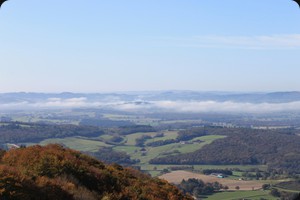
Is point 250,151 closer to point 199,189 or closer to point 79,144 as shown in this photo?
point 79,144

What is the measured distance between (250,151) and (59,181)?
321 ft

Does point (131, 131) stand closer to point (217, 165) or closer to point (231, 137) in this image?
point (231, 137)

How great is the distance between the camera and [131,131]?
130m

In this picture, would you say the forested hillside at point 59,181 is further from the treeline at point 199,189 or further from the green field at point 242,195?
the green field at point 242,195

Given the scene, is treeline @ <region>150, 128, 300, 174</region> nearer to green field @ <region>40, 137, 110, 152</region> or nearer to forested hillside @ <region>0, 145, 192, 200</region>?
green field @ <region>40, 137, 110, 152</region>

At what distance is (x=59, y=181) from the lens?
8.41 meters

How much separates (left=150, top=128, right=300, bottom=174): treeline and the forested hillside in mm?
65671

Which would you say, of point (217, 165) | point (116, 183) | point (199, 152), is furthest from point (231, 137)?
point (116, 183)

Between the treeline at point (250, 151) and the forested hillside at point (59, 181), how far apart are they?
65671 mm

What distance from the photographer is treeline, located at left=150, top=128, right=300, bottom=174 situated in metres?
83.2

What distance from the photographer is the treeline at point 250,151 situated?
8325 centimetres

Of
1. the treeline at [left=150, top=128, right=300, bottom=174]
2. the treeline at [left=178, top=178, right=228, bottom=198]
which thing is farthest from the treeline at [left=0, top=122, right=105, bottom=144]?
the treeline at [left=178, top=178, right=228, bottom=198]

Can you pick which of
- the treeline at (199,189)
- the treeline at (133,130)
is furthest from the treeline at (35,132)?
the treeline at (199,189)

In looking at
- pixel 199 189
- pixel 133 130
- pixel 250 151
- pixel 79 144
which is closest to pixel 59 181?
pixel 199 189
